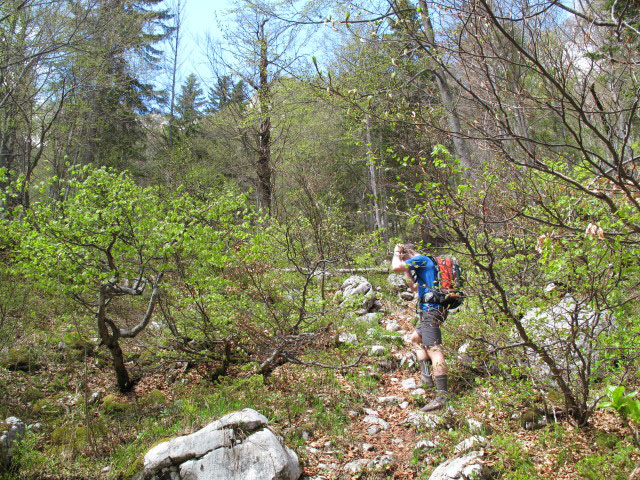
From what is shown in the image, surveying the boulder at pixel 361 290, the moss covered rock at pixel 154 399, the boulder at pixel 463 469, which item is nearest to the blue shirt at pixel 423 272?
the boulder at pixel 463 469

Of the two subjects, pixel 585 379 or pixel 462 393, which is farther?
pixel 462 393

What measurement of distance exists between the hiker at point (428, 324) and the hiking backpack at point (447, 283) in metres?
0.05

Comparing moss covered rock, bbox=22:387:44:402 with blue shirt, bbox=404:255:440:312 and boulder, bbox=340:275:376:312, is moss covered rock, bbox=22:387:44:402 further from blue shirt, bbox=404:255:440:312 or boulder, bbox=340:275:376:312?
blue shirt, bbox=404:255:440:312

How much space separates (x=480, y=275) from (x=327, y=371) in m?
2.79

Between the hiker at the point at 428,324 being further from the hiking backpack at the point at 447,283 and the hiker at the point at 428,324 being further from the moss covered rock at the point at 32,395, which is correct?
the moss covered rock at the point at 32,395

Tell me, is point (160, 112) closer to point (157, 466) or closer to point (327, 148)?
point (327, 148)

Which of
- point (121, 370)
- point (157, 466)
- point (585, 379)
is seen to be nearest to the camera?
point (585, 379)

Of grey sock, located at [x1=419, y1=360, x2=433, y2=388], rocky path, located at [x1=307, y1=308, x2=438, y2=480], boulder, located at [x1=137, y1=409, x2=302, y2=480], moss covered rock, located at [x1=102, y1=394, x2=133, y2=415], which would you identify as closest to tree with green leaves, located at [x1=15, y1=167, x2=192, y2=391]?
moss covered rock, located at [x1=102, y1=394, x2=133, y2=415]

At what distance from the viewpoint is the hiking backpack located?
3.79 m

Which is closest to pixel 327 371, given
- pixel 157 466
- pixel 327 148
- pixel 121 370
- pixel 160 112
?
→ pixel 157 466

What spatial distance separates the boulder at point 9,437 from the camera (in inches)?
154

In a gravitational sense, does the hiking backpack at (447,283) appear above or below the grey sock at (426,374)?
above

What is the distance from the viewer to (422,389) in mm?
5090

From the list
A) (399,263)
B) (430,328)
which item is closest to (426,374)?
(430,328)
